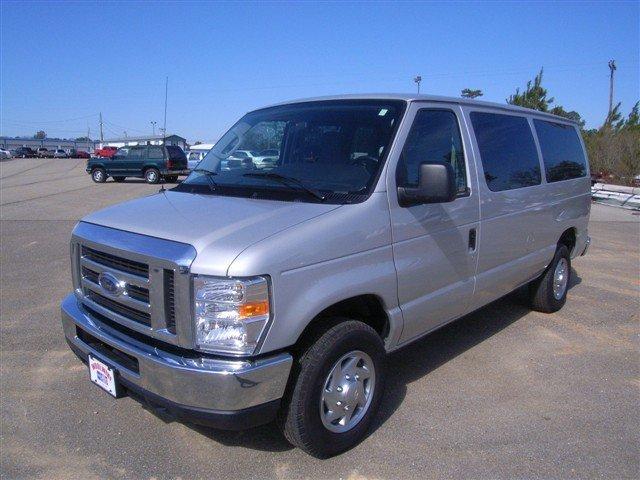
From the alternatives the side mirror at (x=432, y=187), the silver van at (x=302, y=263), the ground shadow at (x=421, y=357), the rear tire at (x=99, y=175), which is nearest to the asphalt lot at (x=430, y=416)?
the ground shadow at (x=421, y=357)

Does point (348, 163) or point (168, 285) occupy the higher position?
point (348, 163)

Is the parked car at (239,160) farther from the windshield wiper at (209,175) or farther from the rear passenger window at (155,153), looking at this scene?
the rear passenger window at (155,153)

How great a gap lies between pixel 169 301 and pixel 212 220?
507mm

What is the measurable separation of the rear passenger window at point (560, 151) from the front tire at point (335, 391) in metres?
3.05

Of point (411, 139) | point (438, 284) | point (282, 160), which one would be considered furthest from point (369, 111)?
point (438, 284)

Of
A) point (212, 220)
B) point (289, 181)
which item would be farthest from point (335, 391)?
point (289, 181)

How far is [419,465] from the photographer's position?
2.97 m

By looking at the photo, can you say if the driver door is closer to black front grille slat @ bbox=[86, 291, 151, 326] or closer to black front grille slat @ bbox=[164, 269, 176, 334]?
black front grille slat @ bbox=[164, 269, 176, 334]

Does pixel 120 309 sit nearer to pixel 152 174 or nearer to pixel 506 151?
pixel 506 151

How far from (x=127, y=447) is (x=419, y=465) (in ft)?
5.83

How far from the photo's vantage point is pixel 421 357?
445 cm

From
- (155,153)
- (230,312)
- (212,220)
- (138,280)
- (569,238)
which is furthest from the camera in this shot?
(155,153)

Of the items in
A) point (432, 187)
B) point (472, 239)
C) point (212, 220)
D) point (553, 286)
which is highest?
point (432, 187)

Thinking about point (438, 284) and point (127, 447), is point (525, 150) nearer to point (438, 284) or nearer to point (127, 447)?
point (438, 284)
